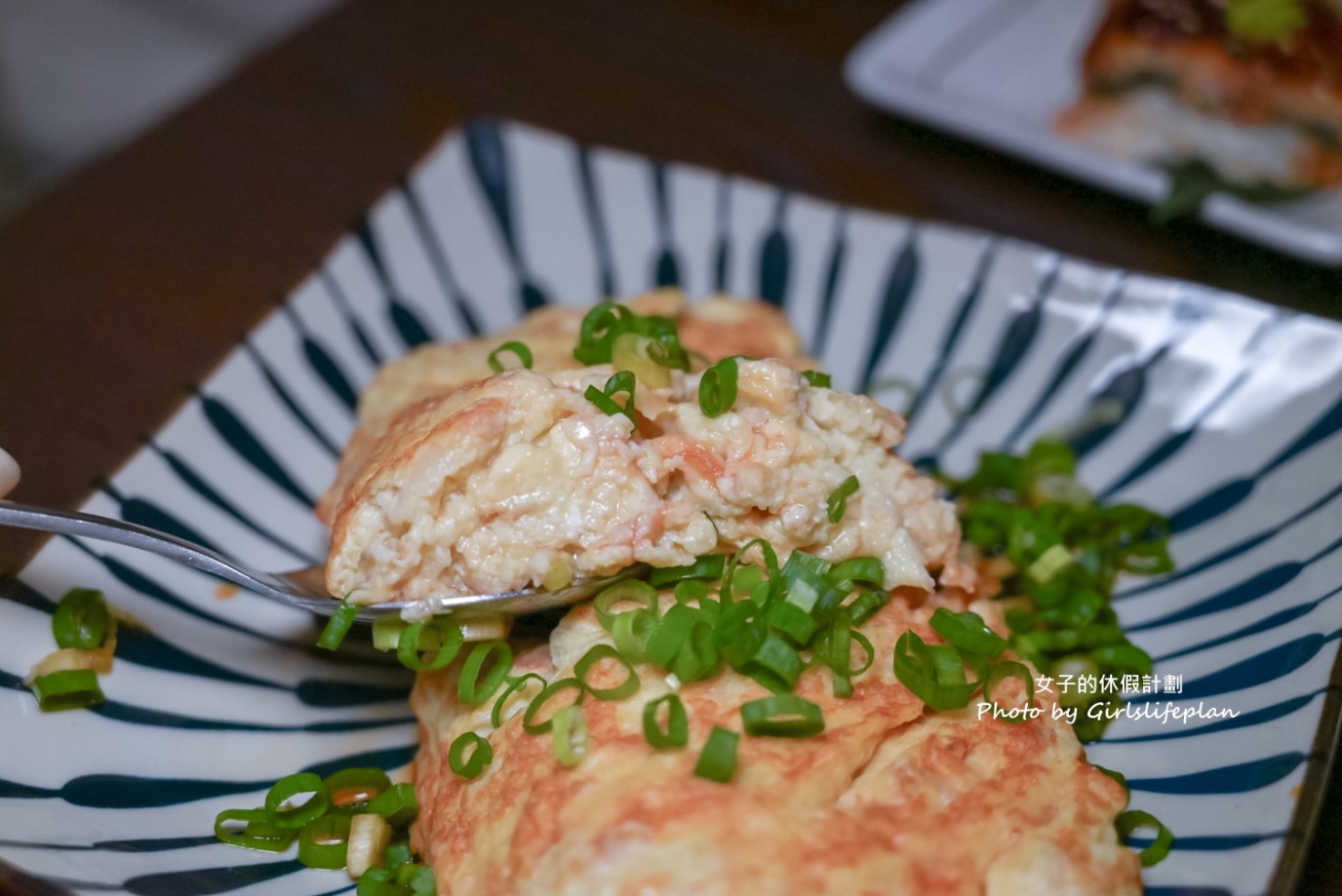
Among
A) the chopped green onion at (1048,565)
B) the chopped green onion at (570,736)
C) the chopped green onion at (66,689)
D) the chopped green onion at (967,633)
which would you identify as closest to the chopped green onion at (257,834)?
the chopped green onion at (66,689)

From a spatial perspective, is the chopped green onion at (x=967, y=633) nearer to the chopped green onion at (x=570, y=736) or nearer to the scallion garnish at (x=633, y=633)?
the scallion garnish at (x=633, y=633)

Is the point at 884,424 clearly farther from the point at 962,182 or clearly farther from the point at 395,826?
the point at 962,182

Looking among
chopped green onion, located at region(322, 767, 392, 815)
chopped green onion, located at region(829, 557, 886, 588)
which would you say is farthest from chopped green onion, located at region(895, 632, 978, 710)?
chopped green onion, located at region(322, 767, 392, 815)

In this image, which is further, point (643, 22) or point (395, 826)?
point (643, 22)

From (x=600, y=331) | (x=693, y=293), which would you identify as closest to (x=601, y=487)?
(x=600, y=331)

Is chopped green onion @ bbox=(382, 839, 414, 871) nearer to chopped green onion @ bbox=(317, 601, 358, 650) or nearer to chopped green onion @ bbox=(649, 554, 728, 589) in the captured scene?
chopped green onion @ bbox=(317, 601, 358, 650)

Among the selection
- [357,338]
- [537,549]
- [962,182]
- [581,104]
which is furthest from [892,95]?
[537,549]
